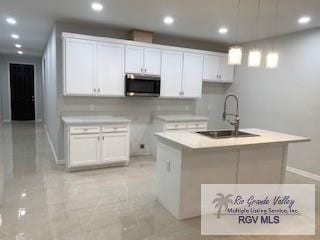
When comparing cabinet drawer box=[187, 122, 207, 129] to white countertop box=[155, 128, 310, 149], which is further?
cabinet drawer box=[187, 122, 207, 129]

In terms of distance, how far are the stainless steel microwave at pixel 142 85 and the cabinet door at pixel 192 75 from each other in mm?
687

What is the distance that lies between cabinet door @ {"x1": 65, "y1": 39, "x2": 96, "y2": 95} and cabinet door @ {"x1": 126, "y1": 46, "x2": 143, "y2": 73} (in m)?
0.64

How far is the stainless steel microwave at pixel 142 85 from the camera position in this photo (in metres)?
4.64

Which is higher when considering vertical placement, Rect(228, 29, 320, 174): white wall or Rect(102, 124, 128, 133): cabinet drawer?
Rect(228, 29, 320, 174): white wall

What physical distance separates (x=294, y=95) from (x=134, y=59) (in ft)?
10.1

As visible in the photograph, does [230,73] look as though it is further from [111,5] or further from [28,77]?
[28,77]

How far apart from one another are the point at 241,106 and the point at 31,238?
16.0 feet

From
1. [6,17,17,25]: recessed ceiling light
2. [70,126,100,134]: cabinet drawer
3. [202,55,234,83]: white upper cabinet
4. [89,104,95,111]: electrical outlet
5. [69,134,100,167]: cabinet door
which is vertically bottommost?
[69,134,100,167]: cabinet door

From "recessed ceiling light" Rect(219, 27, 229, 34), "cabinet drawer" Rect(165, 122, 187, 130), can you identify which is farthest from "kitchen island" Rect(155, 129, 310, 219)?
"recessed ceiling light" Rect(219, 27, 229, 34)

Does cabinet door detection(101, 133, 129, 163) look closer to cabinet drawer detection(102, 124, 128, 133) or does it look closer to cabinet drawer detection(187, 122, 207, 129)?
cabinet drawer detection(102, 124, 128, 133)

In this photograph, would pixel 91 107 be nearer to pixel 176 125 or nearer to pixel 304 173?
pixel 176 125

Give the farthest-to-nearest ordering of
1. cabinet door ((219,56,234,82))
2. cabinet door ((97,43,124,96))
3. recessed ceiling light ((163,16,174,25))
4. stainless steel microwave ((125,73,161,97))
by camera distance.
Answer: cabinet door ((219,56,234,82)) < stainless steel microwave ((125,73,161,97)) < cabinet door ((97,43,124,96)) < recessed ceiling light ((163,16,174,25))

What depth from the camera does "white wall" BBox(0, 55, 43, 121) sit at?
9461 millimetres

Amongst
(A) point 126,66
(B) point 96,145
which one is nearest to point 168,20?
(A) point 126,66
